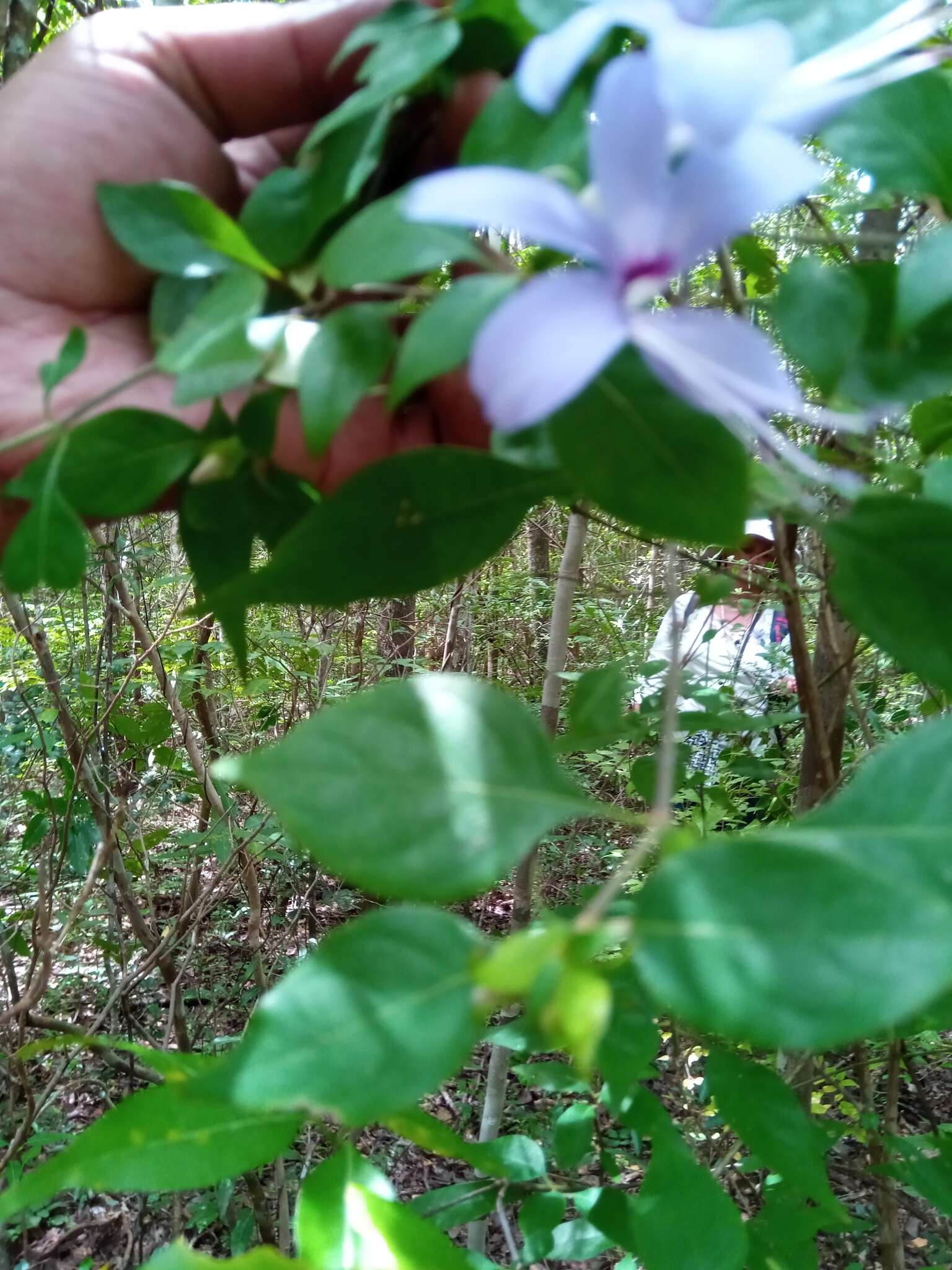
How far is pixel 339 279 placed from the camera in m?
0.30

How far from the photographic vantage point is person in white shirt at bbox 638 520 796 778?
92cm

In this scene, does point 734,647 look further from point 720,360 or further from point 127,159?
point 720,360

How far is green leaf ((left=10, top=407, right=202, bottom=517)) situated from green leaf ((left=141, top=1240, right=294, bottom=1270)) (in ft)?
1.05

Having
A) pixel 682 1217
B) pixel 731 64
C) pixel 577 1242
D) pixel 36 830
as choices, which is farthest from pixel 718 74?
pixel 36 830

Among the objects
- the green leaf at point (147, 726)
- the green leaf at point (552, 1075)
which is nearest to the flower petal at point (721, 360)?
the green leaf at point (552, 1075)

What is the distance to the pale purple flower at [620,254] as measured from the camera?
0.80 ft

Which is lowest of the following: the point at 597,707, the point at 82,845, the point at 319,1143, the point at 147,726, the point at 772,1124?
the point at 319,1143

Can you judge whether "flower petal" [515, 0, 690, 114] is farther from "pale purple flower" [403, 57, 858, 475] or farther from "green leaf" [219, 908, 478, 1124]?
"green leaf" [219, 908, 478, 1124]

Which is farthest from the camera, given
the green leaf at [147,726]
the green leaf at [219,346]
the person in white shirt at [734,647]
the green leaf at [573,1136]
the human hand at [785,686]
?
the green leaf at [147,726]

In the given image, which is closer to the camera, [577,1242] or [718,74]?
[718,74]

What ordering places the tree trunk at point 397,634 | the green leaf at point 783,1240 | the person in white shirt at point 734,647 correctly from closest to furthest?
the green leaf at point 783,1240
the person in white shirt at point 734,647
the tree trunk at point 397,634

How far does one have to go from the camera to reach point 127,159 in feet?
2.09

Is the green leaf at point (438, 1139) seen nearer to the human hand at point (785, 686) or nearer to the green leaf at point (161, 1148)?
the green leaf at point (161, 1148)

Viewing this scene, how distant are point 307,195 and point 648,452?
191mm
